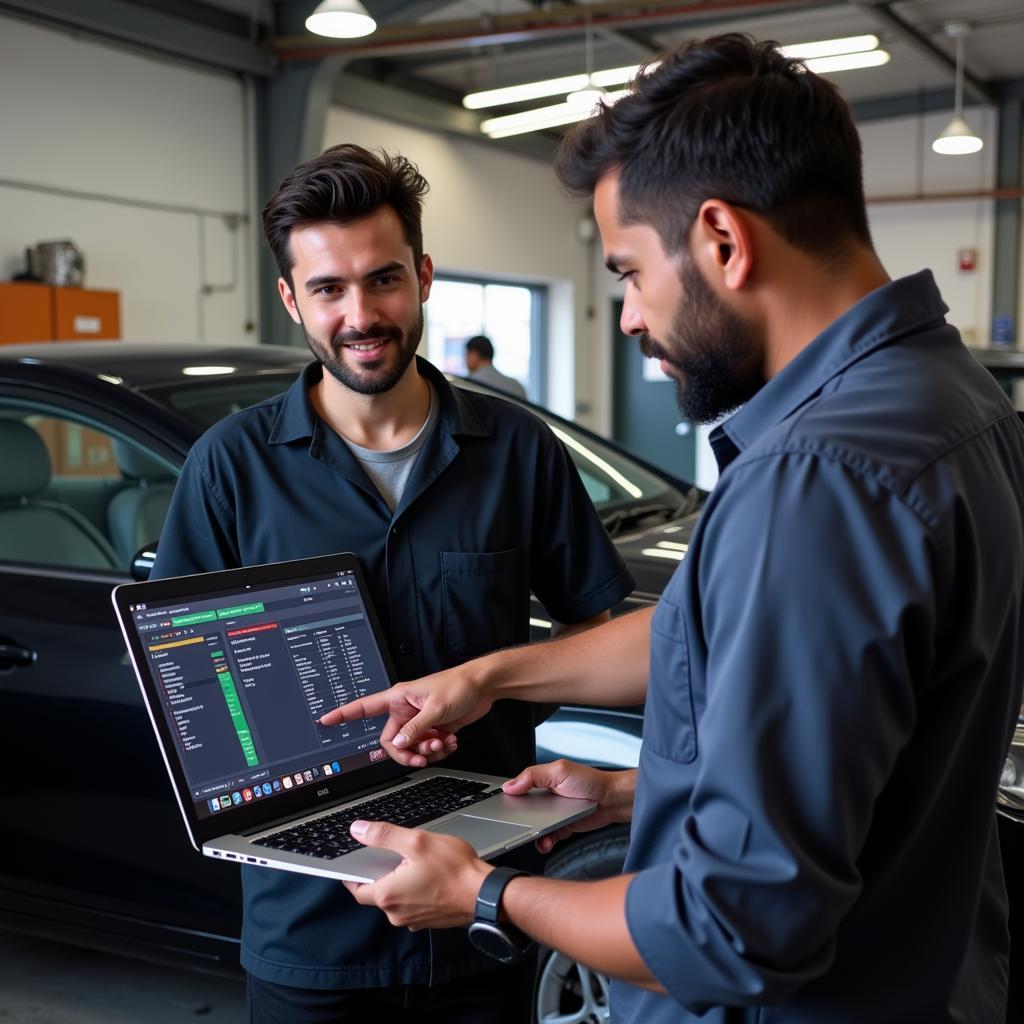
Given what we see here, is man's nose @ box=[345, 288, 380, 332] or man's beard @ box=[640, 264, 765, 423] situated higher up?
man's nose @ box=[345, 288, 380, 332]

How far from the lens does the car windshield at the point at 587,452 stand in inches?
104

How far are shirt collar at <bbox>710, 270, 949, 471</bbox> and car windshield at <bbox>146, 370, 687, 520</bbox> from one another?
1.46 meters

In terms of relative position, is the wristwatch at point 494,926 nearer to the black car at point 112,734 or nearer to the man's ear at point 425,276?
the man's ear at point 425,276

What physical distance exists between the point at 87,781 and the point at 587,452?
1.47 meters

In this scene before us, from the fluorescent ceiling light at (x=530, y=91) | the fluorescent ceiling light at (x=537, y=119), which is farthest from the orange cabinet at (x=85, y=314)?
the fluorescent ceiling light at (x=537, y=119)

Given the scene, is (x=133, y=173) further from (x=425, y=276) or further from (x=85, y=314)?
(x=425, y=276)

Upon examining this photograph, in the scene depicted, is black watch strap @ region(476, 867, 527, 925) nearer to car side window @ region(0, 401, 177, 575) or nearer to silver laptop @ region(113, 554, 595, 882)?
silver laptop @ region(113, 554, 595, 882)

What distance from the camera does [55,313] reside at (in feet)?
24.9

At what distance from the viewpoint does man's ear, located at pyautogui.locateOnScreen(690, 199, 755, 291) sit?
3.16 feet

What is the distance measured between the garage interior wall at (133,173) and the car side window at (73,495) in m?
5.17

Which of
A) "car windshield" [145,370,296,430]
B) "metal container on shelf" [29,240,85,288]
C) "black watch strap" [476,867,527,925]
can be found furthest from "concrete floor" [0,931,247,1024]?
"metal container on shelf" [29,240,85,288]

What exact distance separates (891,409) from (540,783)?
27.5 inches

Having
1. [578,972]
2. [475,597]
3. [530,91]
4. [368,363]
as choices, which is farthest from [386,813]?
[530,91]

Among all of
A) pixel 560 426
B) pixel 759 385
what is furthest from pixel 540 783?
pixel 560 426
